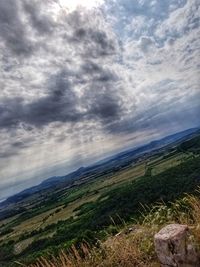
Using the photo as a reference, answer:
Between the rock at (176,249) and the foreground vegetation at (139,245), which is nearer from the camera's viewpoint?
the rock at (176,249)

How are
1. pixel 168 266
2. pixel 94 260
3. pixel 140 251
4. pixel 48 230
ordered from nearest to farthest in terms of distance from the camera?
pixel 168 266 → pixel 140 251 → pixel 94 260 → pixel 48 230

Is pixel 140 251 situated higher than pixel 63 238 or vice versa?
pixel 140 251

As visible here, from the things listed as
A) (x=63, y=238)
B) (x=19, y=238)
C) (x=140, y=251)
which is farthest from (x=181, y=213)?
(x=19, y=238)

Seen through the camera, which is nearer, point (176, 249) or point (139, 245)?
point (176, 249)

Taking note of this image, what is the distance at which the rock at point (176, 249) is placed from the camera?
5.89 metres

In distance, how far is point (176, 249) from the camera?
595 centimetres

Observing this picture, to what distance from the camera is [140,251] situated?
7.17m

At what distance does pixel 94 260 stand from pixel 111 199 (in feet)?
377

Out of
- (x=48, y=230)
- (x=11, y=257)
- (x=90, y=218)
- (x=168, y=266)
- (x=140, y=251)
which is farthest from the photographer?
(x=48, y=230)

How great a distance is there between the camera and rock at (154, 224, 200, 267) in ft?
19.3

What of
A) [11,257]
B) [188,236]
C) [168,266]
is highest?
[188,236]

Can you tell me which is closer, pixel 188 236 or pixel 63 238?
pixel 188 236

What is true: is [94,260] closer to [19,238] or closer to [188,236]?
[188,236]

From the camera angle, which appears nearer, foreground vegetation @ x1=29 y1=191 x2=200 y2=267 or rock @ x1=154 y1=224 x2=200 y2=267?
rock @ x1=154 y1=224 x2=200 y2=267
